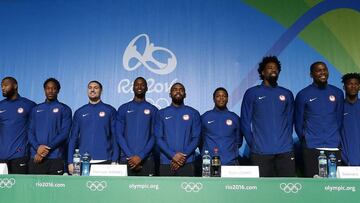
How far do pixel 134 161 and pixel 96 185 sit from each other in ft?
5.43

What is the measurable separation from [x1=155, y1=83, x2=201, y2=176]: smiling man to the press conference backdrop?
91cm

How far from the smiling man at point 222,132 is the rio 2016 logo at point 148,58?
116cm

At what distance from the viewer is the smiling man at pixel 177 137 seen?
198 inches

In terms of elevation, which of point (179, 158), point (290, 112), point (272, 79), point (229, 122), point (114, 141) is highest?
point (272, 79)

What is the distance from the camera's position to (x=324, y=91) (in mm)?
4965

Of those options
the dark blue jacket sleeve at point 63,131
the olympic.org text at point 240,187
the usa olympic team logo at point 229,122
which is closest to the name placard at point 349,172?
the olympic.org text at point 240,187

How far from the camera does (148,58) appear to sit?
631cm

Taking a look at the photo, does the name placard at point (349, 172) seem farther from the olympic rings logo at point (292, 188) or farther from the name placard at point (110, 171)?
the name placard at point (110, 171)

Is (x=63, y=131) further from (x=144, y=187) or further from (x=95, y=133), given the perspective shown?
(x=144, y=187)

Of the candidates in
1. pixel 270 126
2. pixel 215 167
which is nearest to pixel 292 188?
pixel 215 167

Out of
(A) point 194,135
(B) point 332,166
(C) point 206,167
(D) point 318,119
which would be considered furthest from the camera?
(A) point 194,135

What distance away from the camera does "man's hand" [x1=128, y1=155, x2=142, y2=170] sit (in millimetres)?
5008

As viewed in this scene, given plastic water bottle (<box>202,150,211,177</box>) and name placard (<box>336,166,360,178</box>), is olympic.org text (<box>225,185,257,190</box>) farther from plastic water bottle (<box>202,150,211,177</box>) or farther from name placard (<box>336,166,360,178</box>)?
plastic water bottle (<box>202,150,211,177</box>)

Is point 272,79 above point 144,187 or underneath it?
above
